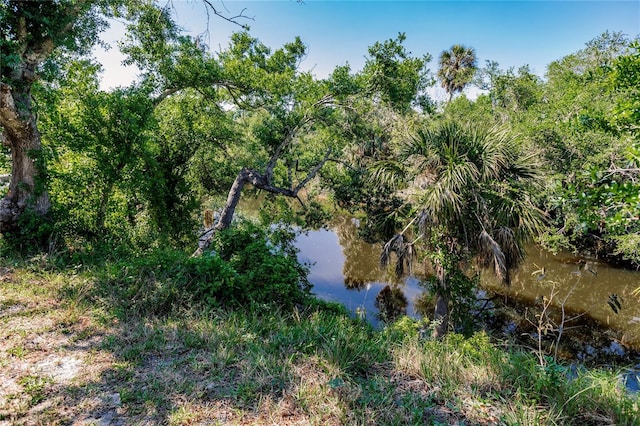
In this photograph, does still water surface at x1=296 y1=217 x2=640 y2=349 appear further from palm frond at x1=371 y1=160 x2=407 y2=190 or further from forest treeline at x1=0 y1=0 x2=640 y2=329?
palm frond at x1=371 y1=160 x2=407 y2=190

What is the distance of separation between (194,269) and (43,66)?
4074 millimetres

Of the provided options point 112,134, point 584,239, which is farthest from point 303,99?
point 584,239

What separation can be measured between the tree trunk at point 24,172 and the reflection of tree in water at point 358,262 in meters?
8.87

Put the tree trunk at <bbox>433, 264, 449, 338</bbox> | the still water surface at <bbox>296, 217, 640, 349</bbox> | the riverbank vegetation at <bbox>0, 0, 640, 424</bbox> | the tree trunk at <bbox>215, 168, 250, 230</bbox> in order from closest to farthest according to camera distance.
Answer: the riverbank vegetation at <bbox>0, 0, 640, 424</bbox>, the tree trunk at <bbox>433, 264, 449, 338</bbox>, the tree trunk at <bbox>215, 168, 250, 230</bbox>, the still water surface at <bbox>296, 217, 640, 349</bbox>

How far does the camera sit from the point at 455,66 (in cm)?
2666

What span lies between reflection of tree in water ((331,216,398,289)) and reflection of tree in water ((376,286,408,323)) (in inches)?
19.1

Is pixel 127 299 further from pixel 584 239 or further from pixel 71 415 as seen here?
pixel 584 239

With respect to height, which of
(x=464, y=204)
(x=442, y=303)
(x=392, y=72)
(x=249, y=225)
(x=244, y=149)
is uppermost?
(x=392, y=72)

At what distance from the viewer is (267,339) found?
10.0 feet

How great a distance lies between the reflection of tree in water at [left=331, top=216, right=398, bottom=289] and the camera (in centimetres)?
1148

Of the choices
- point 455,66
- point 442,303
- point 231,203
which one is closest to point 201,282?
point 231,203

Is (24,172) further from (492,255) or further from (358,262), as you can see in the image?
(358,262)

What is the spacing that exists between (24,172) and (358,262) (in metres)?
10.7

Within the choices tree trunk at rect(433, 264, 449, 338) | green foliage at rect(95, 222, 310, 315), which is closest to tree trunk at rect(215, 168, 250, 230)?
green foliage at rect(95, 222, 310, 315)
